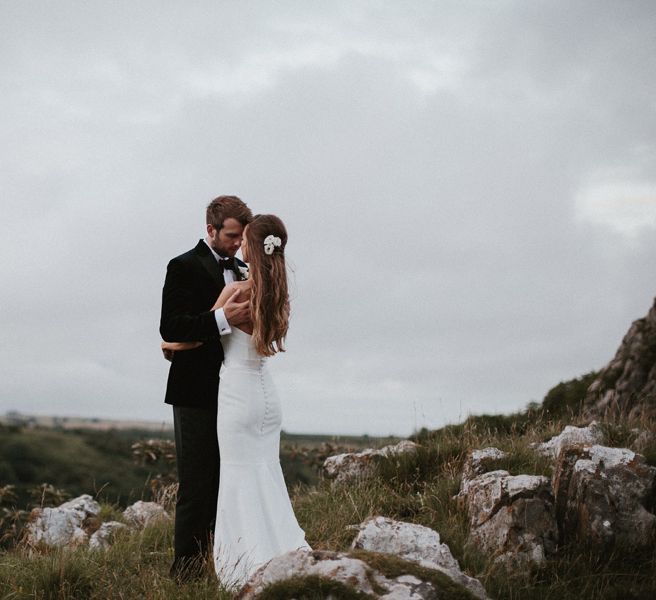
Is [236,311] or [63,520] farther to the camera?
[63,520]

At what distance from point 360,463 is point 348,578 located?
5.32 meters

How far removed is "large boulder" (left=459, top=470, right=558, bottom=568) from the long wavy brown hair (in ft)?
7.99

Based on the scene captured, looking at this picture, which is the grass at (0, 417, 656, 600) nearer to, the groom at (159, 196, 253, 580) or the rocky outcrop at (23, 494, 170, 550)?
the groom at (159, 196, 253, 580)

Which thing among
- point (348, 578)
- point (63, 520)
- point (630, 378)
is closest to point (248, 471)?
point (348, 578)

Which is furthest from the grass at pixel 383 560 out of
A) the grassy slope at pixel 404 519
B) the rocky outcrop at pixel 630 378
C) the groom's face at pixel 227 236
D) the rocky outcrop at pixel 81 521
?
the rocky outcrop at pixel 630 378

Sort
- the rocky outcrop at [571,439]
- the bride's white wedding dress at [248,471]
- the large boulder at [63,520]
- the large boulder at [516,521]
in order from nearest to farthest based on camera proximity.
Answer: the bride's white wedding dress at [248,471]
the large boulder at [516,521]
the rocky outcrop at [571,439]
the large boulder at [63,520]

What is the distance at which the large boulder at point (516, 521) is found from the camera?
6426 millimetres

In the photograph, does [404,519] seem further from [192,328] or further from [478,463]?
[192,328]

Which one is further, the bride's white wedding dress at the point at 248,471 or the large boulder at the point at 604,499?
the large boulder at the point at 604,499

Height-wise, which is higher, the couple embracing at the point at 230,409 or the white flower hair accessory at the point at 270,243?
the white flower hair accessory at the point at 270,243

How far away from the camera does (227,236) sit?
6.82 m

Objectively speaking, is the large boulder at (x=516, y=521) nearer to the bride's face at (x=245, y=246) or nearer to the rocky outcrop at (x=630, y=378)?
the bride's face at (x=245, y=246)

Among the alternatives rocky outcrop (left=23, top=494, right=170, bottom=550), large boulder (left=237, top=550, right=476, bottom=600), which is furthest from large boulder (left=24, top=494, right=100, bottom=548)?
large boulder (left=237, top=550, right=476, bottom=600)

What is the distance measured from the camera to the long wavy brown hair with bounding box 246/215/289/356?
6.18 metres
